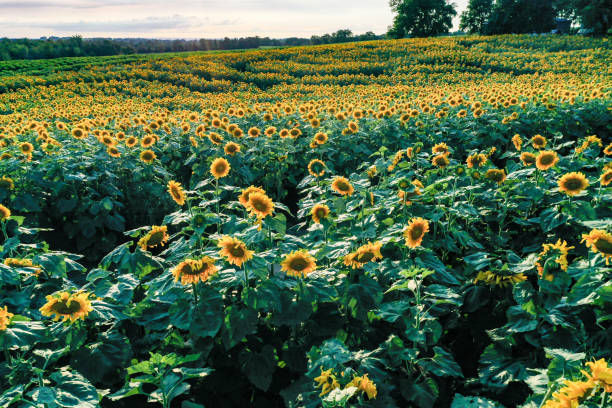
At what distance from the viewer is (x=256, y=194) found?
250cm

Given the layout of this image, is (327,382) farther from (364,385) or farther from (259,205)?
(259,205)

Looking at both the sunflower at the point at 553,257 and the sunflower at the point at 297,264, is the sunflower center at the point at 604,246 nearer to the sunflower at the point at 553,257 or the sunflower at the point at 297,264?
the sunflower at the point at 553,257

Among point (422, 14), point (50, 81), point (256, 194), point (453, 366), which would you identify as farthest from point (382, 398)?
point (422, 14)

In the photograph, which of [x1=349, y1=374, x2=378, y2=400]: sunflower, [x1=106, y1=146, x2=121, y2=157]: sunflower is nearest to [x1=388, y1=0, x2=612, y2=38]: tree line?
[x1=106, y1=146, x2=121, y2=157]: sunflower

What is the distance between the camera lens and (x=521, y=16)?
5525 centimetres

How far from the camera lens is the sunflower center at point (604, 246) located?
2.02 meters

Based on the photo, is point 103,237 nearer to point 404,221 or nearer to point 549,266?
point 404,221

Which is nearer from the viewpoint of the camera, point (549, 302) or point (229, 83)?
point (549, 302)

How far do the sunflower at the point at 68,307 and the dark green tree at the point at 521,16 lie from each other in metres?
64.9

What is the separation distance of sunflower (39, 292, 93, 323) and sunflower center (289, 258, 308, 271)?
40.5 inches

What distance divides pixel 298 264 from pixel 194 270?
21.7 inches

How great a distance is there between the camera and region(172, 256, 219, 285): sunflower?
6.98 ft

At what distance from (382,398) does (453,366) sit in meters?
0.56

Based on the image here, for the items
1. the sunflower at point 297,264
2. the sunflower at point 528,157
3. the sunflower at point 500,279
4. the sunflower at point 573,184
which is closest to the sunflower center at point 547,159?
the sunflower at point 528,157
